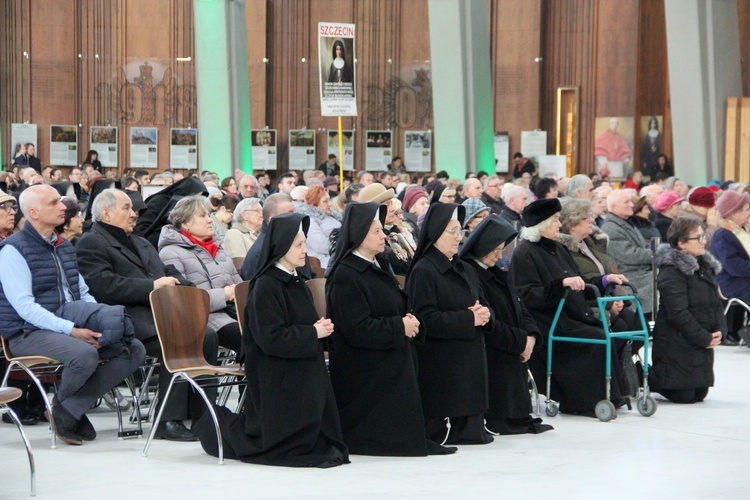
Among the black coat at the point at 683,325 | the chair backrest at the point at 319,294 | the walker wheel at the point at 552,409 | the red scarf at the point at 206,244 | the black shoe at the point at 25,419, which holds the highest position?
the red scarf at the point at 206,244

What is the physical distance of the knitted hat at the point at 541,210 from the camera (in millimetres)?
8195

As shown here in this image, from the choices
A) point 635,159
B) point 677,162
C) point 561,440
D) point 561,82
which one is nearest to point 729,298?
point 561,440

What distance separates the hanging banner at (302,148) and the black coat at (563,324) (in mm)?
16749

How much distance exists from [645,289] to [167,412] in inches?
191

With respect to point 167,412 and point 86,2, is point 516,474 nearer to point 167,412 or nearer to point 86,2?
point 167,412

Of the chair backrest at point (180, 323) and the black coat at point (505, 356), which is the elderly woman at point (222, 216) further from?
the black coat at point (505, 356)

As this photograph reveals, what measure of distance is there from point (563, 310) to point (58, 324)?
3.48m

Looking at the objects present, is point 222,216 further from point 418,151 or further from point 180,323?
point 418,151

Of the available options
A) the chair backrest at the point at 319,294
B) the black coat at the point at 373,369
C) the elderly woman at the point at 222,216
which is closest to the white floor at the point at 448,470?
the black coat at the point at 373,369

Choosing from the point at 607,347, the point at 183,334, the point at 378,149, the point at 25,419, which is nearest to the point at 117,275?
the point at 183,334

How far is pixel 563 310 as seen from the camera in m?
8.27

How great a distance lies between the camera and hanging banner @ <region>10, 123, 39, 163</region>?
24125 mm

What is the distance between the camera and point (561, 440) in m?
7.37

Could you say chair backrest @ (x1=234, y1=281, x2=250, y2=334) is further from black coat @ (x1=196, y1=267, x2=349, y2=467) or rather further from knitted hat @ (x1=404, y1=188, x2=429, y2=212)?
knitted hat @ (x1=404, y1=188, x2=429, y2=212)
